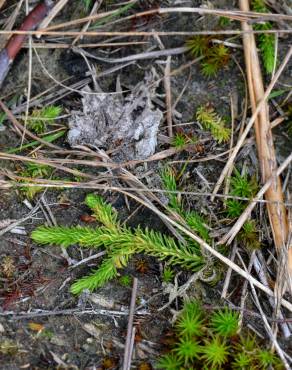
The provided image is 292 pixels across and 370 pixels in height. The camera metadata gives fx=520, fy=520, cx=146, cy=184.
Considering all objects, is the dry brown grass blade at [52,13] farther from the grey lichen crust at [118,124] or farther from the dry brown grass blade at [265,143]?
the dry brown grass blade at [265,143]

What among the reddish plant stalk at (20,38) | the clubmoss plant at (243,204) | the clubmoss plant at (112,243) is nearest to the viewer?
the clubmoss plant at (112,243)

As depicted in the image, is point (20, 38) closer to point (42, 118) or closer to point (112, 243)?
point (42, 118)

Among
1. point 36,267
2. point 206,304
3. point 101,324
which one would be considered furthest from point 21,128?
point 206,304

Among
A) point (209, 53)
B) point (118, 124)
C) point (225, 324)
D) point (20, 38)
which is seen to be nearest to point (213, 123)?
point (209, 53)

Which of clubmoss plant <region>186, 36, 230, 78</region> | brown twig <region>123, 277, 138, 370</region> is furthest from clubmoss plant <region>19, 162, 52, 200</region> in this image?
clubmoss plant <region>186, 36, 230, 78</region>

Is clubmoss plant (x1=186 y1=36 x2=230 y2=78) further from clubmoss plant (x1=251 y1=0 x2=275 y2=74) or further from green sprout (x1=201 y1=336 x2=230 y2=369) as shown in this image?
green sprout (x1=201 y1=336 x2=230 y2=369)

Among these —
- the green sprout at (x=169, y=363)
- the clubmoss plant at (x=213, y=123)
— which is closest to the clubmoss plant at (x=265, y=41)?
the clubmoss plant at (x=213, y=123)
